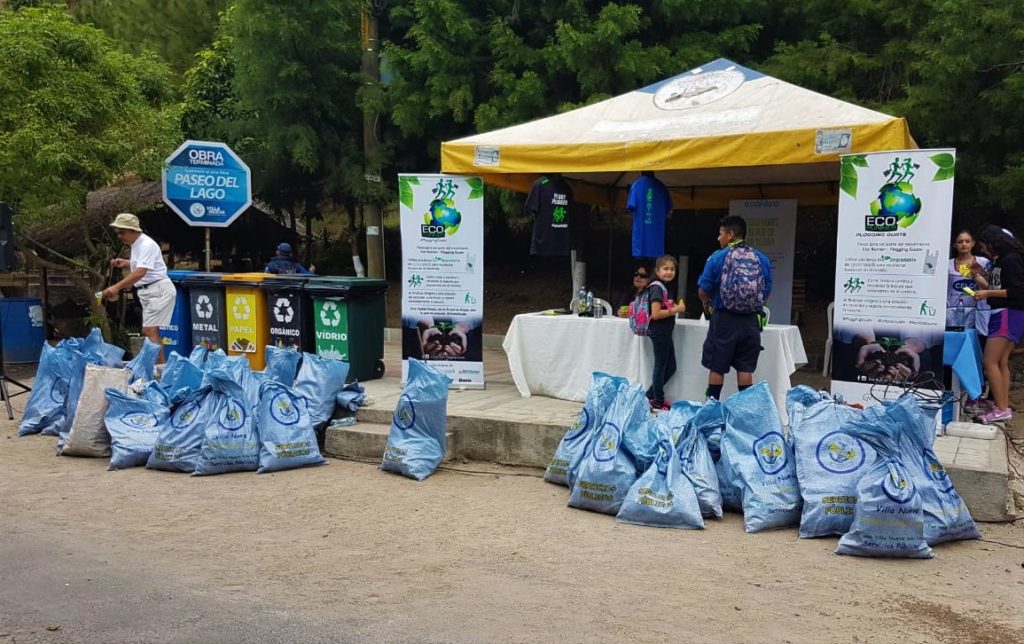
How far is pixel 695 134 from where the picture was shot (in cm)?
746

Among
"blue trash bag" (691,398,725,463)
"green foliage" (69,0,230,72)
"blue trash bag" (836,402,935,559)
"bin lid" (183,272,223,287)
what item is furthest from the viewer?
"green foliage" (69,0,230,72)

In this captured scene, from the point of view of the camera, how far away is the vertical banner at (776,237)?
1096cm

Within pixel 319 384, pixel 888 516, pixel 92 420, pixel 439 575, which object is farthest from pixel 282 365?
pixel 888 516

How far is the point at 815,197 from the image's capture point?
35.7ft

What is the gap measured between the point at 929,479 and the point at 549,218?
15.0 feet

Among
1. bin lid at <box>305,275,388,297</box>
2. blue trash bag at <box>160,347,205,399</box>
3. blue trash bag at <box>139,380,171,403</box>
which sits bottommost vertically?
blue trash bag at <box>139,380,171,403</box>

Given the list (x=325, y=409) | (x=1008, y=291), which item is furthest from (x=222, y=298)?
(x=1008, y=291)

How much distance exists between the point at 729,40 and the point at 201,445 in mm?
9146

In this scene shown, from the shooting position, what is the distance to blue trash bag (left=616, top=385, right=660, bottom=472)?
18.3 feet

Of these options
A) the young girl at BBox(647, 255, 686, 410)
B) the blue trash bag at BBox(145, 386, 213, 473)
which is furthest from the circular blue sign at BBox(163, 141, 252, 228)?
the young girl at BBox(647, 255, 686, 410)

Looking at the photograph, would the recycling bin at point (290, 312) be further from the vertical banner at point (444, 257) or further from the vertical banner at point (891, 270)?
the vertical banner at point (891, 270)

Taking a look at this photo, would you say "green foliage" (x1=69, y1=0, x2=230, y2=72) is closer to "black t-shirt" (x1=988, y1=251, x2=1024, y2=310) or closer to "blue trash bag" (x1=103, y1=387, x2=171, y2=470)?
"blue trash bag" (x1=103, y1=387, x2=171, y2=470)

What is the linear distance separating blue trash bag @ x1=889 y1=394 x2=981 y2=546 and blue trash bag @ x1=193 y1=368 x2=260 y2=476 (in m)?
4.68

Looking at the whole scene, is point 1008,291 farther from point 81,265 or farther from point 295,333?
point 81,265
